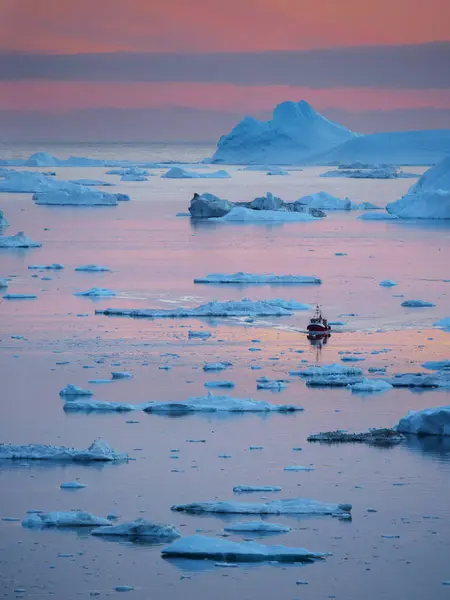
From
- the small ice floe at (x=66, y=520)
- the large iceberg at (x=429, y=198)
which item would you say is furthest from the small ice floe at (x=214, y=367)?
the large iceberg at (x=429, y=198)

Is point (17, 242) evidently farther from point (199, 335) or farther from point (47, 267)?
point (199, 335)

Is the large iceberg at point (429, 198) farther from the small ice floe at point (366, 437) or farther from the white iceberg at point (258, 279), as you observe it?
the small ice floe at point (366, 437)

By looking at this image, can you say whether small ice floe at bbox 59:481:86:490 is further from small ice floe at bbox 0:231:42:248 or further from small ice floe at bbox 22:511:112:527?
small ice floe at bbox 0:231:42:248

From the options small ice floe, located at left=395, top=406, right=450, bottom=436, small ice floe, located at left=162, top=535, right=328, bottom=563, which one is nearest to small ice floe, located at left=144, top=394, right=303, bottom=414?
small ice floe, located at left=395, top=406, right=450, bottom=436

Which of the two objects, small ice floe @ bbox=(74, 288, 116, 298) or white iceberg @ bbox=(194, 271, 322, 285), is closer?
small ice floe @ bbox=(74, 288, 116, 298)

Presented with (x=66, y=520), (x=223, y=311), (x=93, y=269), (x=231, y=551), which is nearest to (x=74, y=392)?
(x=66, y=520)

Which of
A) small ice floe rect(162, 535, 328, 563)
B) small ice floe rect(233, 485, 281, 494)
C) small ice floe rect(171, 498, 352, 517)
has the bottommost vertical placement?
small ice floe rect(162, 535, 328, 563)

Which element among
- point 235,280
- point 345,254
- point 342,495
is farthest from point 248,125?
point 342,495
